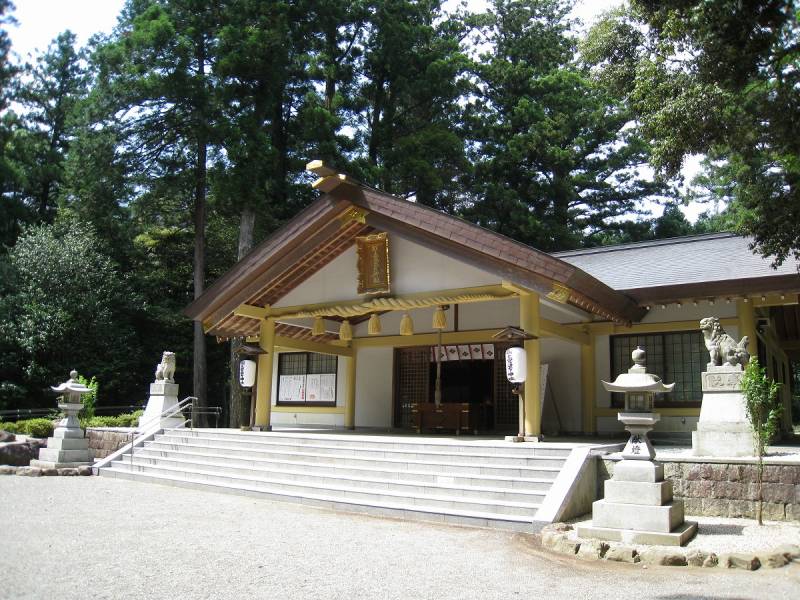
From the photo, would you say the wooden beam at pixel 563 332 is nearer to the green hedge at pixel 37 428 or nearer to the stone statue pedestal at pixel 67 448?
the stone statue pedestal at pixel 67 448

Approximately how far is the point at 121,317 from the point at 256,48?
10.8 m

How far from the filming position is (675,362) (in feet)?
40.2

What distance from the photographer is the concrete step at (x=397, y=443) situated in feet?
30.2

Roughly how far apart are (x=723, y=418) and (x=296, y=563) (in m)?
6.05

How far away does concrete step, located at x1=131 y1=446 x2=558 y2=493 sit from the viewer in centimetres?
856

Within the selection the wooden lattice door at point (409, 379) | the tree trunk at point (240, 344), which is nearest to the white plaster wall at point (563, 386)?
the wooden lattice door at point (409, 379)

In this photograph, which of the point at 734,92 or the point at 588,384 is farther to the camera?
the point at 588,384

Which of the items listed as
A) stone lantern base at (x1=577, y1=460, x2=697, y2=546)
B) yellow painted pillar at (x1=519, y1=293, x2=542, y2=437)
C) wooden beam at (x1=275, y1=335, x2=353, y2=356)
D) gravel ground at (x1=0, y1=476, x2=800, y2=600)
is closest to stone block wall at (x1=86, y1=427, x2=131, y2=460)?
wooden beam at (x1=275, y1=335, x2=353, y2=356)

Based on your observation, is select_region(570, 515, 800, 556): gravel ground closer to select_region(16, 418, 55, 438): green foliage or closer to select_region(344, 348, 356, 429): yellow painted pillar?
select_region(344, 348, 356, 429): yellow painted pillar

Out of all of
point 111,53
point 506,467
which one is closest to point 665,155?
point 506,467

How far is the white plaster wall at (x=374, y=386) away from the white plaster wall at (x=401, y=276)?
10.5 feet

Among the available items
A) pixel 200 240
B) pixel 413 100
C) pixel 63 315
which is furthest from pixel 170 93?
pixel 413 100

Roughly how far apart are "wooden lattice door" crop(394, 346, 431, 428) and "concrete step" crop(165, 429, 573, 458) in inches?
148

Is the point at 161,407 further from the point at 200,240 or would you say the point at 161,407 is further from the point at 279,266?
the point at 200,240
